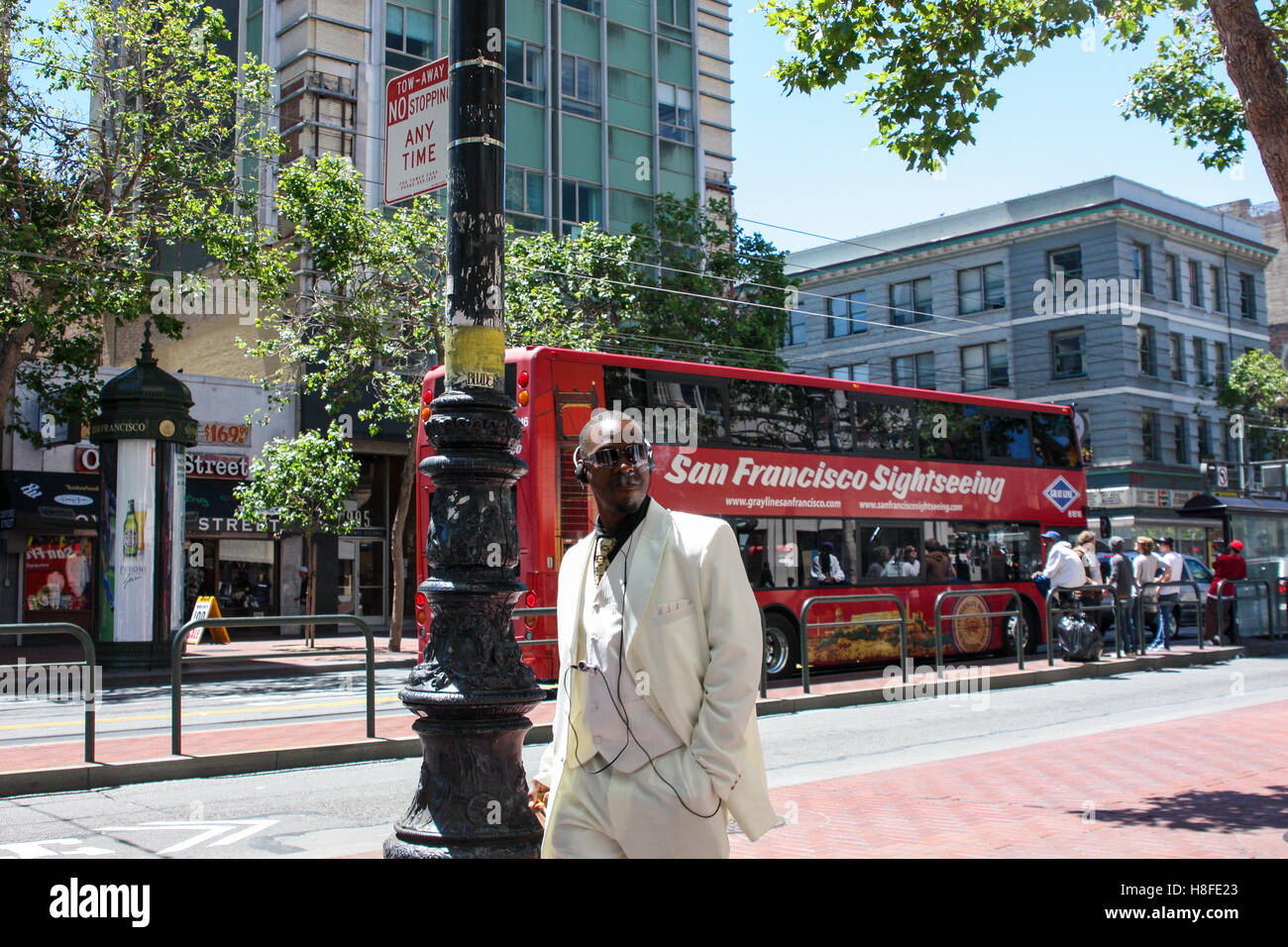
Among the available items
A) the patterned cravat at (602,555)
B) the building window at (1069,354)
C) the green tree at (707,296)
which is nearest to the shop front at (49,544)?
the green tree at (707,296)

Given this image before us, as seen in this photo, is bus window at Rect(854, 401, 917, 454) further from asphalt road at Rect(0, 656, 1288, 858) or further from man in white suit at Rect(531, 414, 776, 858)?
man in white suit at Rect(531, 414, 776, 858)

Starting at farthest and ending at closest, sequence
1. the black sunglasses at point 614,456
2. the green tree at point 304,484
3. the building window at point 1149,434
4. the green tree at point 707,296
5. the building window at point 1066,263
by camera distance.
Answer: the building window at point 1066,263 → the building window at point 1149,434 → the green tree at point 707,296 → the green tree at point 304,484 → the black sunglasses at point 614,456

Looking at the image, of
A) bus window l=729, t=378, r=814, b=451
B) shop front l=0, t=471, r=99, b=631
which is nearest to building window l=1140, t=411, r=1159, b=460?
bus window l=729, t=378, r=814, b=451

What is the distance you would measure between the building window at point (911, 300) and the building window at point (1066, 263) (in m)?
5.12

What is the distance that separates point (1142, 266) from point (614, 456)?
46.9 m

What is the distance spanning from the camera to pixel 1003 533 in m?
18.9

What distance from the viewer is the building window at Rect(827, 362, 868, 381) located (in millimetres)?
51656

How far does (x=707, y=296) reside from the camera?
3102 cm

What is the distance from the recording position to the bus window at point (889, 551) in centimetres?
1671

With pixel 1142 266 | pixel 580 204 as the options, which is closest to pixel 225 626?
pixel 580 204

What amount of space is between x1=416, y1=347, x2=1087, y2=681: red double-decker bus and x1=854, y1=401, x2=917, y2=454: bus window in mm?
23

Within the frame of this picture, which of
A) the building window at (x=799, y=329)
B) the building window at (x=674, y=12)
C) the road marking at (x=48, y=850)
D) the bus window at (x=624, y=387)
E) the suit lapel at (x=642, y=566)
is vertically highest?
the building window at (x=674, y=12)

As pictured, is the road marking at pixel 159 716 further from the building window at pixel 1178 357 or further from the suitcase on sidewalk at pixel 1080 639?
the building window at pixel 1178 357

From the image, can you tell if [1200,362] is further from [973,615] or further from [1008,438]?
[973,615]
